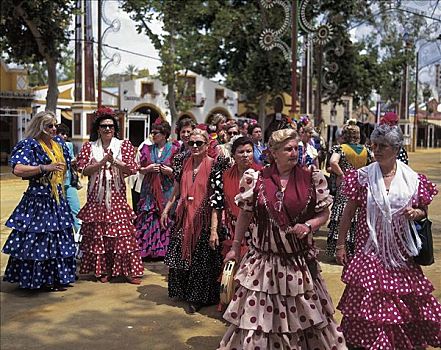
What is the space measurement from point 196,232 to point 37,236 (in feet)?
5.64

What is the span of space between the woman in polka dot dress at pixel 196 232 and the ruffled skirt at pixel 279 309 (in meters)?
1.61

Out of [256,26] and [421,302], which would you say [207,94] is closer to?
[256,26]

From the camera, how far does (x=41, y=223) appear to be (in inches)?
244

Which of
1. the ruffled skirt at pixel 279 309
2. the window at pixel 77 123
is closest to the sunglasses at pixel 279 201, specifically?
the ruffled skirt at pixel 279 309

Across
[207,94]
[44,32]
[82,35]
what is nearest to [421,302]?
[44,32]

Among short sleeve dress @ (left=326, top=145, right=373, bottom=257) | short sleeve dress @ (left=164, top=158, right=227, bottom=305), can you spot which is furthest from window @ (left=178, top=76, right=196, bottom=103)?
short sleeve dress @ (left=164, top=158, right=227, bottom=305)

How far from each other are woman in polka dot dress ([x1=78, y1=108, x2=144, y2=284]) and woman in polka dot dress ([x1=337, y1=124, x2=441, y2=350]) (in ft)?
10.00

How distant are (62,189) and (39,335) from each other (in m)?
1.82

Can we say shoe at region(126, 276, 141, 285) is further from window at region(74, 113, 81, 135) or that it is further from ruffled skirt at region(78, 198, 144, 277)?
window at region(74, 113, 81, 135)

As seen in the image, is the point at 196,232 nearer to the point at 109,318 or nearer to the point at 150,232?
the point at 109,318

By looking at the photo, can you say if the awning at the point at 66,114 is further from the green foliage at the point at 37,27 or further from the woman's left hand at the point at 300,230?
the woman's left hand at the point at 300,230

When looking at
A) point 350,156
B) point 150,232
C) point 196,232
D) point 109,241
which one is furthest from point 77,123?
point 196,232

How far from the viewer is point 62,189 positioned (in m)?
6.46

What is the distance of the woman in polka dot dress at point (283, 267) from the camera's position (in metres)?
3.89
